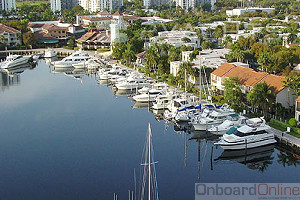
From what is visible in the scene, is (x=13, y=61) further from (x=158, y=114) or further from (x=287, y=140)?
(x=287, y=140)

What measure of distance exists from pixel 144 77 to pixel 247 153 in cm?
2444

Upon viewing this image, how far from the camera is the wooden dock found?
3209cm

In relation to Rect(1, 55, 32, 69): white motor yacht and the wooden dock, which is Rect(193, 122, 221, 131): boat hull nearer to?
the wooden dock

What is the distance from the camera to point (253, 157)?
31.9 metres

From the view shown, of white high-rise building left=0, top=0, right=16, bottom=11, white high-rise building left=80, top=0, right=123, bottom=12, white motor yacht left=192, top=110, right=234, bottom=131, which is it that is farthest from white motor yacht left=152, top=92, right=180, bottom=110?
white high-rise building left=0, top=0, right=16, bottom=11

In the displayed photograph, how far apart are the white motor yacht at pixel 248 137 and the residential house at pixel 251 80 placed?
21.5ft

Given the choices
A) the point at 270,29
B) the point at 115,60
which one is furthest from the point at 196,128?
the point at 270,29

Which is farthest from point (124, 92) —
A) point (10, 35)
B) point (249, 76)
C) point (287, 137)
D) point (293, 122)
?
point (10, 35)

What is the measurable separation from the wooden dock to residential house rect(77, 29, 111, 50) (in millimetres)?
53782

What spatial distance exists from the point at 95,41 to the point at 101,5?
64.9 metres

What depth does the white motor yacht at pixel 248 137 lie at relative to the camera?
107 ft

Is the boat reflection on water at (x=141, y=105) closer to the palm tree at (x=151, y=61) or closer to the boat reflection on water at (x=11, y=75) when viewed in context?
the palm tree at (x=151, y=61)

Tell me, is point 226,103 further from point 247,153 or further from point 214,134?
point 247,153

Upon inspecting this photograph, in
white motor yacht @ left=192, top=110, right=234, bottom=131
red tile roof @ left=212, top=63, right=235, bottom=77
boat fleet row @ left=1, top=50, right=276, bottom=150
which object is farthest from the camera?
red tile roof @ left=212, top=63, right=235, bottom=77
